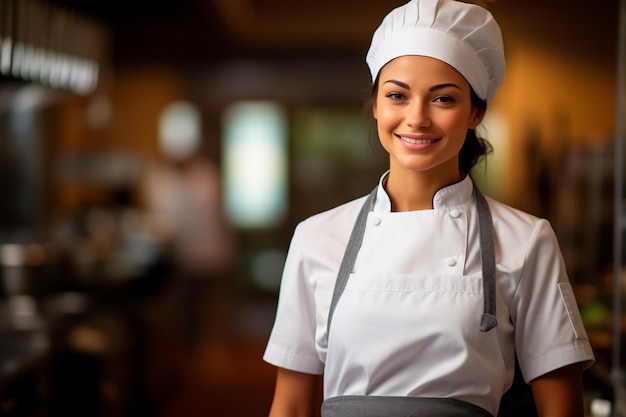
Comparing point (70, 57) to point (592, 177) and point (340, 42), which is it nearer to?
point (592, 177)

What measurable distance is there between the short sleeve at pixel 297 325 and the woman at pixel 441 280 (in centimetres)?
6

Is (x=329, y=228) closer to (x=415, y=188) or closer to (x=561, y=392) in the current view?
(x=415, y=188)

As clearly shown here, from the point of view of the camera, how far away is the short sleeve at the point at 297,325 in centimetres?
147

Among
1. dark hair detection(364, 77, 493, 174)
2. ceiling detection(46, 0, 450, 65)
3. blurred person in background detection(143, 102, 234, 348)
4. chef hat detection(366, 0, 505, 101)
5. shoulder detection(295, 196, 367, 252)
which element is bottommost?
blurred person in background detection(143, 102, 234, 348)

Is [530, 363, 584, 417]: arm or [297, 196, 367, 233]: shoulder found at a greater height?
[297, 196, 367, 233]: shoulder

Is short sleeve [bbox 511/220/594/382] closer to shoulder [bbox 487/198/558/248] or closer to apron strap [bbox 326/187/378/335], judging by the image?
shoulder [bbox 487/198/558/248]

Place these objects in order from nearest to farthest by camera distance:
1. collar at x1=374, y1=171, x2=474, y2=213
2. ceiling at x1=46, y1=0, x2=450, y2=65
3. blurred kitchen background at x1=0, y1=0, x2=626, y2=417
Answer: collar at x1=374, y1=171, x2=474, y2=213 < blurred kitchen background at x1=0, y1=0, x2=626, y2=417 < ceiling at x1=46, y1=0, x2=450, y2=65

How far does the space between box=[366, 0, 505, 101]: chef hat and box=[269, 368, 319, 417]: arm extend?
0.54 metres

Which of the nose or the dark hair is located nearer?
the nose

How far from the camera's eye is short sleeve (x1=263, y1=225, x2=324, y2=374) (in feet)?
4.84

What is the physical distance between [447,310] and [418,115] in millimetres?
296

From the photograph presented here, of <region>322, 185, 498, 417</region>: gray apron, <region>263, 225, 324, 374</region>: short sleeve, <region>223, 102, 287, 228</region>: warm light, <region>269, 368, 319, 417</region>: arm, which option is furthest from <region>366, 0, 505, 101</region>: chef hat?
<region>223, 102, 287, 228</region>: warm light

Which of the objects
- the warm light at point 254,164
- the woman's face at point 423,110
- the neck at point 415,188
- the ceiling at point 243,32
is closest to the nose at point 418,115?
the woman's face at point 423,110

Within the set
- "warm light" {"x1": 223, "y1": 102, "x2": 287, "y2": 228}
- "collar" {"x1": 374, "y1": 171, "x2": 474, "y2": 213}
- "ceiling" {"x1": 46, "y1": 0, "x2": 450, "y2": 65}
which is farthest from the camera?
"warm light" {"x1": 223, "y1": 102, "x2": 287, "y2": 228}
